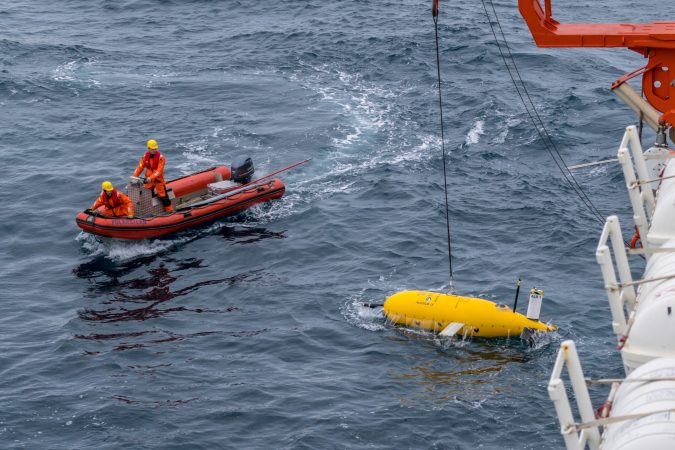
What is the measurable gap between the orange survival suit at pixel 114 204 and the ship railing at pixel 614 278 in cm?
1878

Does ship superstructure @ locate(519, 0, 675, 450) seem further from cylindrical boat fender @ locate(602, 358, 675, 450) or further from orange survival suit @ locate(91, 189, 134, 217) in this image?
orange survival suit @ locate(91, 189, 134, 217)

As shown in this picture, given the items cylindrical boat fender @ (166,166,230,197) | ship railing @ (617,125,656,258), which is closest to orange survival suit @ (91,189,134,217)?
cylindrical boat fender @ (166,166,230,197)

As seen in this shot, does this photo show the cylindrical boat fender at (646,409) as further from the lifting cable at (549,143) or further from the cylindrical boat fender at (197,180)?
the cylindrical boat fender at (197,180)

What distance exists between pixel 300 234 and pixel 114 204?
555 centimetres

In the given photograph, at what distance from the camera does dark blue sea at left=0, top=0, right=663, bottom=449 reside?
20.9 m

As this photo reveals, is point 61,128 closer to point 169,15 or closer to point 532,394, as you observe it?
point 169,15

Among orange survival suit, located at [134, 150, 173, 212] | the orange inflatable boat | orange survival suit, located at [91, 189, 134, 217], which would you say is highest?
orange survival suit, located at [134, 150, 173, 212]

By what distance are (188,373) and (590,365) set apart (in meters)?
8.90

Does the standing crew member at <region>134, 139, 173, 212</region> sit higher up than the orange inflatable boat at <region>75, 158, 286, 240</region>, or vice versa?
the standing crew member at <region>134, 139, 173, 212</region>

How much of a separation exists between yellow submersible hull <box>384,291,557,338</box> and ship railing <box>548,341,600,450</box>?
A: 1198 cm

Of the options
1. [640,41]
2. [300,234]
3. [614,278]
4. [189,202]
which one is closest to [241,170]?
[189,202]

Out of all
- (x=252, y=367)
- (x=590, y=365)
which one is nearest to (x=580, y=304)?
(x=590, y=365)

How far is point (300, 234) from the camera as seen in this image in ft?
99.1

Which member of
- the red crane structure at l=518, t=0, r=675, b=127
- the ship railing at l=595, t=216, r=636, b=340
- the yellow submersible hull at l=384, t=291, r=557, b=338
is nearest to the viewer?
the ship railing at l=595, t=216, r=636, b=340
